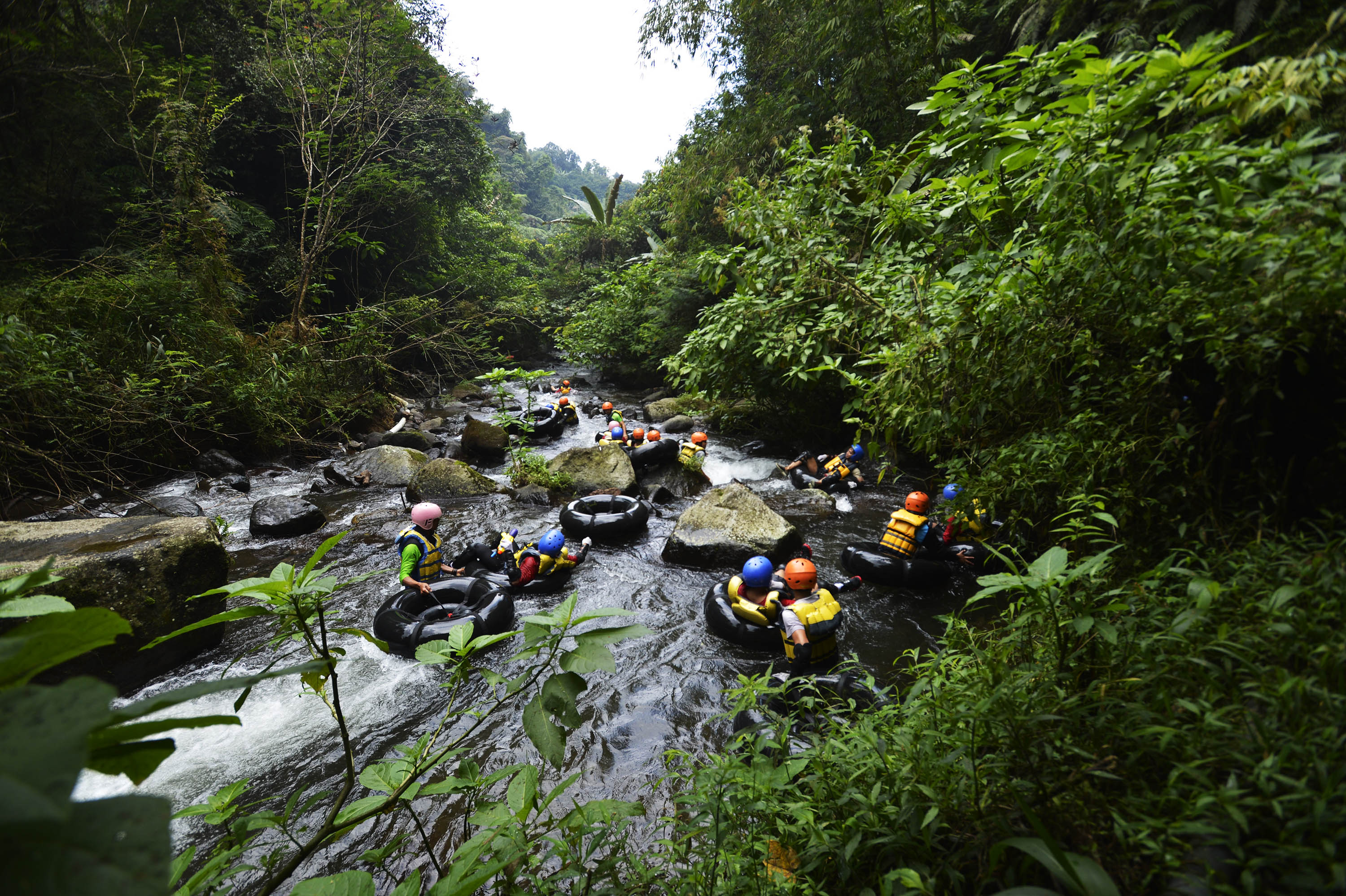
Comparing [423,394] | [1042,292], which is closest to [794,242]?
[1042,292]

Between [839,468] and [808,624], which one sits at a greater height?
[839,468]

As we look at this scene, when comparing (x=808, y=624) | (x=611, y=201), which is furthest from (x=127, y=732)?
(x=611, y=201)

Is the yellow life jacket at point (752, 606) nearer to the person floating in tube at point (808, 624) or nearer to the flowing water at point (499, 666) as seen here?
the person floating in tube at point (808, 624)

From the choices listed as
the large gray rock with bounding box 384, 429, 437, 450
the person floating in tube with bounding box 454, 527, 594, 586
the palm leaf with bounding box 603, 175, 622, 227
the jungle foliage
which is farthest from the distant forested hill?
the person floating in tube with bounding box 454, 527, 594, 586

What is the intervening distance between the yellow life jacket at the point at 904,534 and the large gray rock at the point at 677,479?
3.87 meters

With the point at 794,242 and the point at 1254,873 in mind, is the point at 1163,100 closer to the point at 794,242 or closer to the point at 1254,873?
the point at 1254,873

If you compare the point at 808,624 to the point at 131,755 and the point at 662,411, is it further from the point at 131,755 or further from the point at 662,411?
the point at 662,411

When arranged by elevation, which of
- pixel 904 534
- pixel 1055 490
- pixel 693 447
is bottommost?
pixel 904 534

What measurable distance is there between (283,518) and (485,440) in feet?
13.9

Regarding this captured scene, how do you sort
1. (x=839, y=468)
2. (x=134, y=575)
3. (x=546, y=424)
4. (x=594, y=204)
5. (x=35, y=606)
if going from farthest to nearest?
(x=594, y=204) → (x=546, y=424) → (x=839, y=468) → (x=134, y=575) → (x=35, y=606)

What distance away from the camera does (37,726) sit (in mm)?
419

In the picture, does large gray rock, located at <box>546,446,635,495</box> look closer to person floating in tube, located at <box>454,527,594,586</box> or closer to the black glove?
person floating in tube, located at <box>454,527,594,586</box>

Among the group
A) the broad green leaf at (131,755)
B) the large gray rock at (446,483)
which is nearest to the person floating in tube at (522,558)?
the large gray rock at (446,483)

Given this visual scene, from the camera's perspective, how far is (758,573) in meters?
4.95
